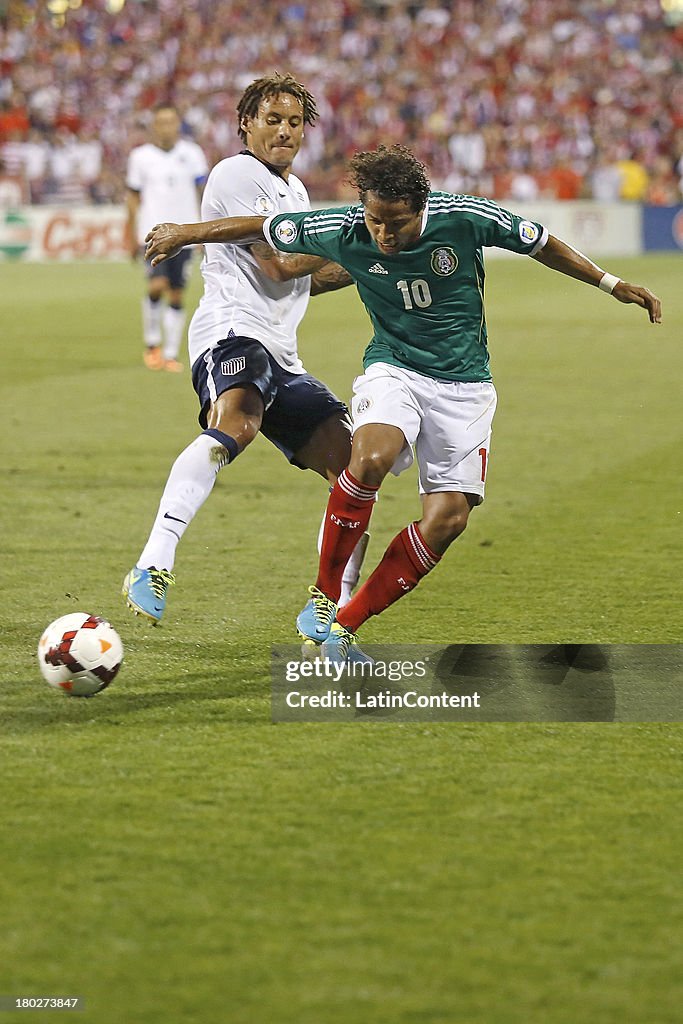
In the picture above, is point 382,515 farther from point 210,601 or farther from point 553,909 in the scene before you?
point 553,909

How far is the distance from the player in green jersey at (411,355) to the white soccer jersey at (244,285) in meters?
0.47

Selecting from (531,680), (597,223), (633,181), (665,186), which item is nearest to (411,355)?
(531,680)

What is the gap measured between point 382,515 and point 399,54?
89.2ft

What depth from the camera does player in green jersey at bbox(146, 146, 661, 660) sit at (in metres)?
5.08

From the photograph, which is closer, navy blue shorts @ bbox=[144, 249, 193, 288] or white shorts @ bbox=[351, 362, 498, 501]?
white shorts @ bbox=[351, 362, 498, 501]

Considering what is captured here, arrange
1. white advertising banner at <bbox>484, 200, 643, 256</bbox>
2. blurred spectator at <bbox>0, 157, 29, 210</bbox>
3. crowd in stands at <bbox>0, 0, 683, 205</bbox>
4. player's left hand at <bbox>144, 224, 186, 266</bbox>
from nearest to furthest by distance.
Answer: player's left hand at <bbox>144, 224, 186, 266</bbox> < white advertising banner at <bbox>484, 200, 643, 256</bbox> < blurred spectator at <bbox>0, 157, 29, 210</bbox> < crowd in stands at <bbox>0, 0, 683, 205</bbox>

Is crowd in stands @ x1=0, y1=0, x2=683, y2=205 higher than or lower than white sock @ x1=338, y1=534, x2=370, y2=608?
higher

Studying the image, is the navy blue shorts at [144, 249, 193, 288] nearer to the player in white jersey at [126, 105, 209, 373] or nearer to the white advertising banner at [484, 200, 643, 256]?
the player in white jersey at [126, 105, 209, 373]

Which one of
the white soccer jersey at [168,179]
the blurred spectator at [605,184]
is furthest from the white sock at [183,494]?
the blurred spectator at [605,184]

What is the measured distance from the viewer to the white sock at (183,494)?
5176mm

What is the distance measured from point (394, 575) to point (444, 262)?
106 cm

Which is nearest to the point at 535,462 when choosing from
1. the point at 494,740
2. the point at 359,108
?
the point at 494,740

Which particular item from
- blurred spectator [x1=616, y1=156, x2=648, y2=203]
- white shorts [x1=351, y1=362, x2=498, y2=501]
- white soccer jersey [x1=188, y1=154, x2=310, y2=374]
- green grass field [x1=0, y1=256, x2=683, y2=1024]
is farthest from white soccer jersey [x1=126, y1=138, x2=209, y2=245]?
blurred spectator [x1=616, y1=156, x2=648, y2=203]

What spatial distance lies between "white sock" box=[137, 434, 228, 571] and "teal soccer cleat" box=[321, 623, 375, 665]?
0.60m
